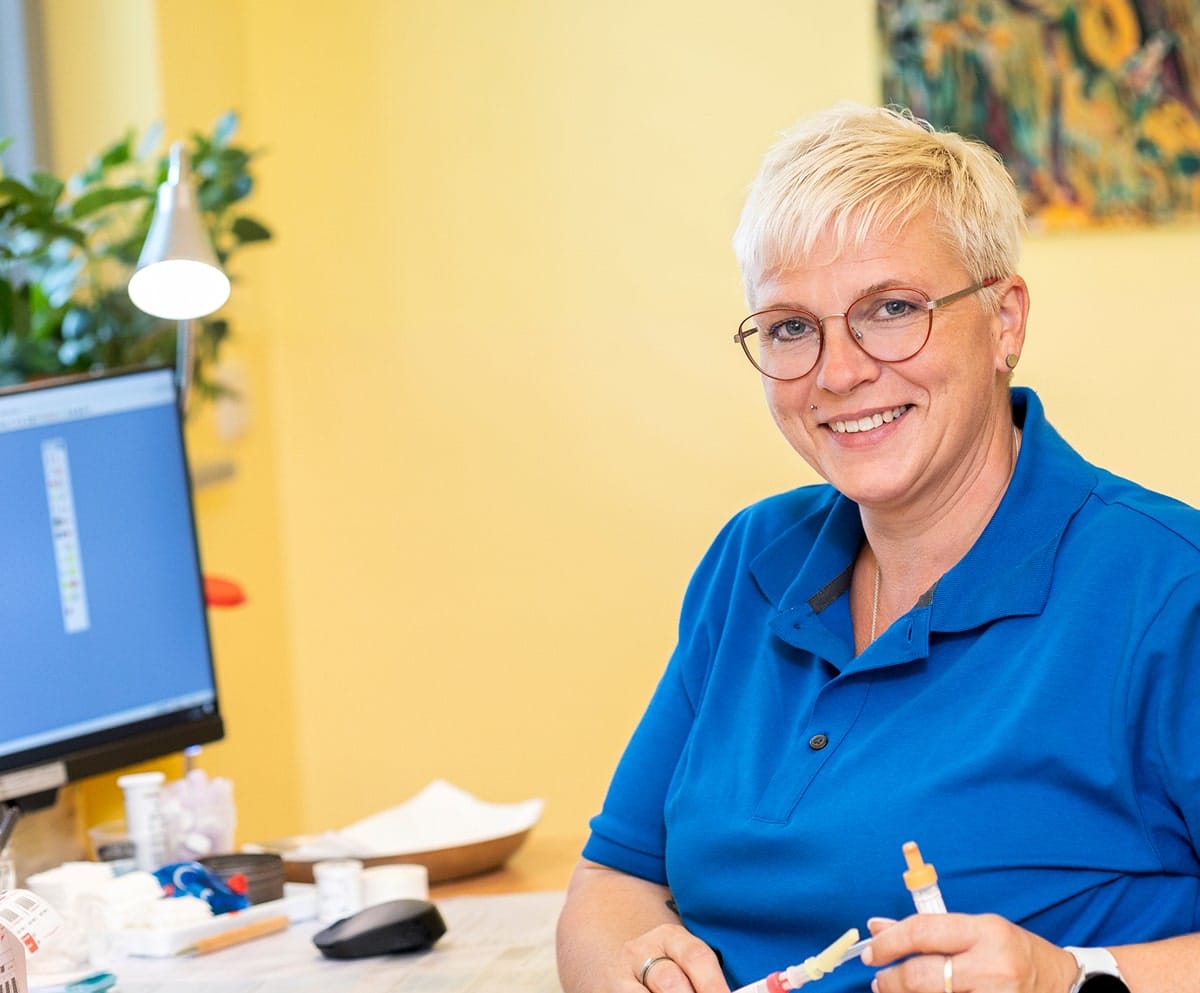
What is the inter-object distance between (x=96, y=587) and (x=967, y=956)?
3.24 feet

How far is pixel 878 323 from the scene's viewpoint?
127 cm

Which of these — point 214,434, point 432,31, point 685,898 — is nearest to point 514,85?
point 432,31

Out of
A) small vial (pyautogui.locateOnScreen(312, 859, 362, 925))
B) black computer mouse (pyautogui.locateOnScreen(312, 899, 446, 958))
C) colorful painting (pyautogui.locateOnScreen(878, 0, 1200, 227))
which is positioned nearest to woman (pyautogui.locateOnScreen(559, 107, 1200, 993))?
black computer mouse (pyautogui.locateOnScreen(312, 899, 446, 958))

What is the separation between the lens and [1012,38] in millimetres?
2859

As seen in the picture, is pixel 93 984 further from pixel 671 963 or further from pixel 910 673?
pixel 910 673

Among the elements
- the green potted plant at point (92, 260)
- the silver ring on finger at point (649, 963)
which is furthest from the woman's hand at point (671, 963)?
the green potted plant at point (92, 260)

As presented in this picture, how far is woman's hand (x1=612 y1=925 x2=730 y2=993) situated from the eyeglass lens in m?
0.47

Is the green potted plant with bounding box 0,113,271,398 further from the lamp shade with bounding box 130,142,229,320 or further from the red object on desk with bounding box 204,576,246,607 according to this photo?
the red object on desk with bounding box 204,576,246,607

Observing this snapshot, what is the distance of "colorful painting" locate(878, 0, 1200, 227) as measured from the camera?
9.31 ft

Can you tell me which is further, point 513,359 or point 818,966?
point 513,359

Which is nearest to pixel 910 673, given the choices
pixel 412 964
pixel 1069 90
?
pixel 412 964

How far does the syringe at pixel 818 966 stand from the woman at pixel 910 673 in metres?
0.02

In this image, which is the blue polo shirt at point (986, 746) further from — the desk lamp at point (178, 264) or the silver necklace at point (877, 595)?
the desk lamp at point (178, 264)

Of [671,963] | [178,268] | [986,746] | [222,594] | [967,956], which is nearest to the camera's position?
[967,956]
